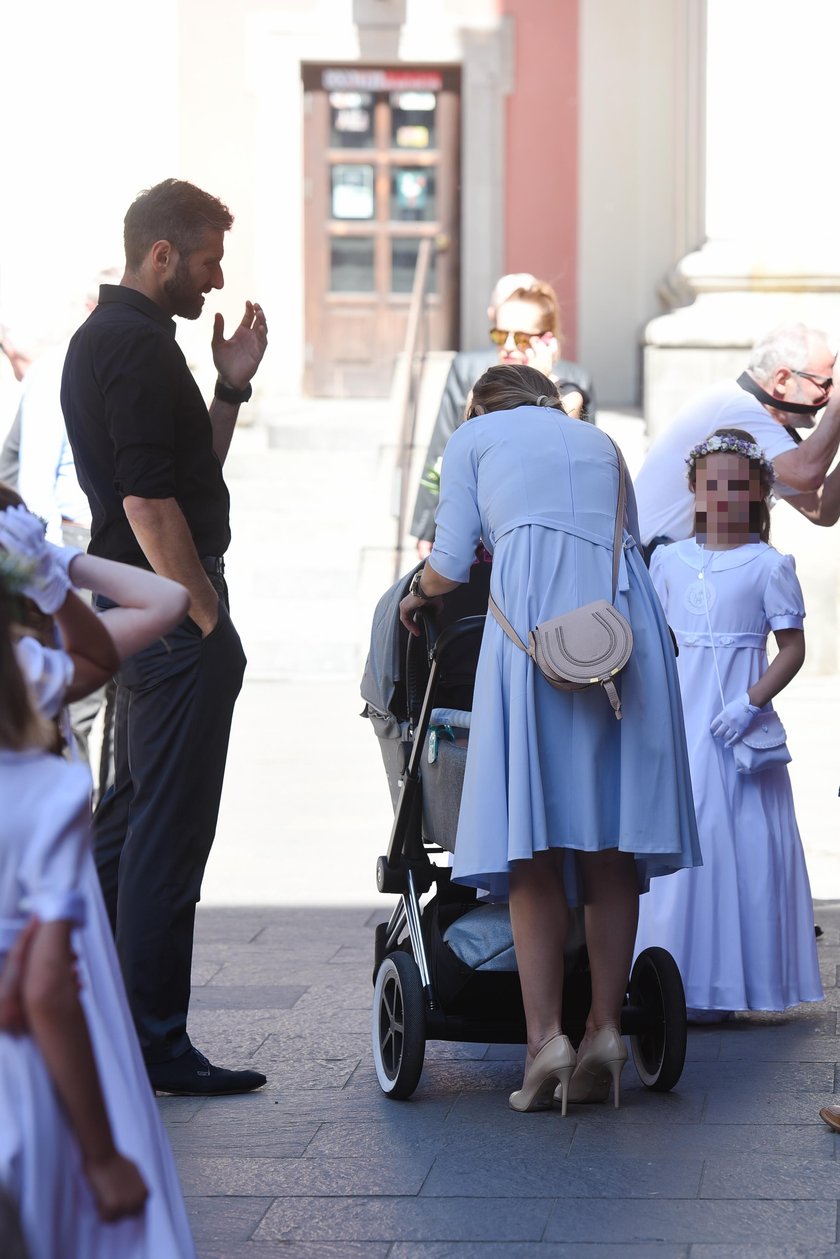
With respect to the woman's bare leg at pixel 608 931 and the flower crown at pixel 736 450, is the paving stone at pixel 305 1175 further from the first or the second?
the flower crown at pixel 736 450

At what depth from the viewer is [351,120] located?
662 inches

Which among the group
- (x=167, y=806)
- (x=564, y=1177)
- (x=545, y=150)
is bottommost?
(x=564, y=1177)

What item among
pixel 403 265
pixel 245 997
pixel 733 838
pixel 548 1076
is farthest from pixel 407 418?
pixel 548 1076

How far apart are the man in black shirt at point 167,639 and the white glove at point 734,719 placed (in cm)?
136

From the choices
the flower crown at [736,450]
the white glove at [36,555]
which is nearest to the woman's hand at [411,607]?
the flower crown at [736,450]

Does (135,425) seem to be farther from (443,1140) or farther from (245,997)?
(245,997)

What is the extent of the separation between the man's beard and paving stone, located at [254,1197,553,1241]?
200cm

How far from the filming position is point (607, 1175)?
3.86 metres

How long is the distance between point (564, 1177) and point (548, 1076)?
1.25 feet

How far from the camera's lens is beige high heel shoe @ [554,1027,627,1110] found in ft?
13.9

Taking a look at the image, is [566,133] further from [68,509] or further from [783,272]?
[68,509]

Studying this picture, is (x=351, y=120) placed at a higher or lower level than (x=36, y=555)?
higher

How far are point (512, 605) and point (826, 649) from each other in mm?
8115

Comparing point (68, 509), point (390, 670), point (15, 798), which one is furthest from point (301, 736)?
point (15, 798)
